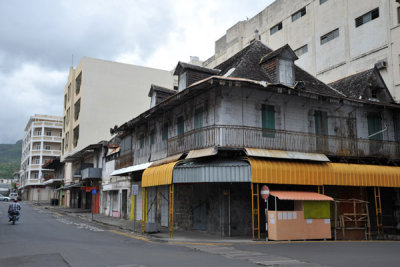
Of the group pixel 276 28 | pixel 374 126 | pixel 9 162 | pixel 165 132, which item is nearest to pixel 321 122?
pixel 374 126

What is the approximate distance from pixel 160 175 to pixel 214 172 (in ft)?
10.0

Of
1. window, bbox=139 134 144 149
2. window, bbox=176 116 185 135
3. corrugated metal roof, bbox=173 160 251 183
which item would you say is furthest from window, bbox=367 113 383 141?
window, bbox=139 134 144 149

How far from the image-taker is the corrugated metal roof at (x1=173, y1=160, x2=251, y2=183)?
16188 mm

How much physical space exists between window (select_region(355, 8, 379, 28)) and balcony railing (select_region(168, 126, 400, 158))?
12589mm

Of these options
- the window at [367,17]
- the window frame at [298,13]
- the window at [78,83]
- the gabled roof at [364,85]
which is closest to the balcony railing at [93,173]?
the window at [78,83]

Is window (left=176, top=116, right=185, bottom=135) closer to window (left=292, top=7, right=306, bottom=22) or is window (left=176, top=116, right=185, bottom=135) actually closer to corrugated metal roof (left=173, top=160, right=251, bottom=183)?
corrugated metal roof (left=173, top=160, right=251, bottom=183)

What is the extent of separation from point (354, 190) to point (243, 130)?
8220mm

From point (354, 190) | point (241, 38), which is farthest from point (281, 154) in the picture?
point (241, 38)

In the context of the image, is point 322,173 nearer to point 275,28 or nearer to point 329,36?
point 329,36

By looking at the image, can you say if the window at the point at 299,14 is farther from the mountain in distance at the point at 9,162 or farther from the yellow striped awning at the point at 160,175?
the mountain in distance at the point at 9,162

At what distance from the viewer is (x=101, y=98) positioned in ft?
146

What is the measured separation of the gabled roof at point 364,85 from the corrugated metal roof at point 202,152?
Answer: 427 inches

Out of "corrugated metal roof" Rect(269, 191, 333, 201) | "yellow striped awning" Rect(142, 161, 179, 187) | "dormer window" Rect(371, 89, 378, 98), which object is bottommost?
"corrugated metal roof" Rect(269, 191, 333, 201)

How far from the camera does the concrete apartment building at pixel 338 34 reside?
28031 mm
